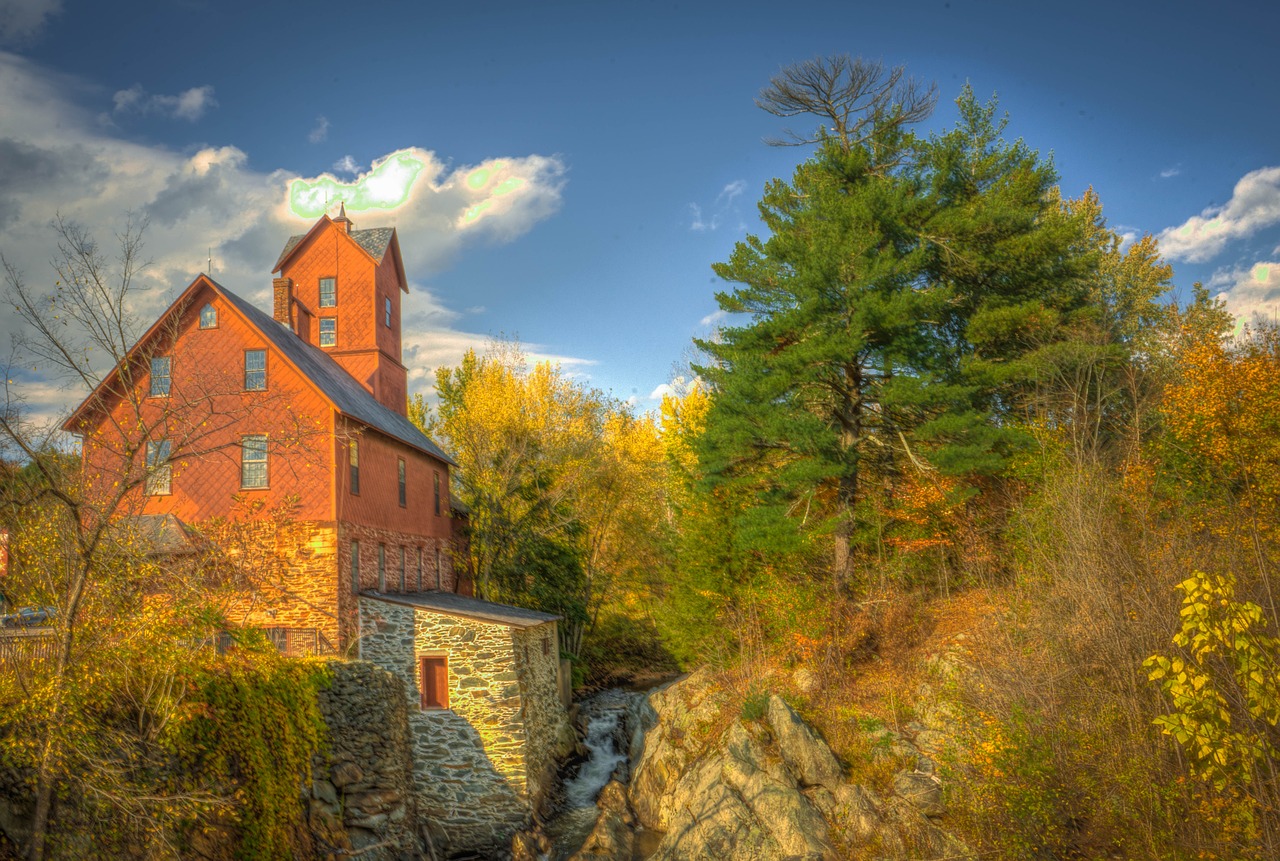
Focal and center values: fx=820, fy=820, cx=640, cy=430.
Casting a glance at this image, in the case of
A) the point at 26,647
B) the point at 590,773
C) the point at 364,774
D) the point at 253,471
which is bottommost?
the point at 590,773

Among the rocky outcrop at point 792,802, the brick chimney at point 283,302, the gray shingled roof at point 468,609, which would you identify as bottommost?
the rocky outcrop at point 792,802

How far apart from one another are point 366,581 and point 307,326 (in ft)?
37.2

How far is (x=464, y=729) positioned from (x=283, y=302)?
16454 mm

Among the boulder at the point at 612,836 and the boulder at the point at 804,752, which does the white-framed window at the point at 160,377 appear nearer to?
the boulder at the point at 612,836

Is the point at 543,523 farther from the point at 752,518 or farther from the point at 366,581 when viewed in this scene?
the point at 752,518

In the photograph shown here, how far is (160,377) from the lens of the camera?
21.7 meters

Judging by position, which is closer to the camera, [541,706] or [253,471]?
[253,471]

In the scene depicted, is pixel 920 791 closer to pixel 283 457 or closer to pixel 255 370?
pixel 283 457

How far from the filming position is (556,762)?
22.9 meters

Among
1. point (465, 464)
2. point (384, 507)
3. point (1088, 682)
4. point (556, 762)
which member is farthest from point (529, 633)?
point (1088, 682)

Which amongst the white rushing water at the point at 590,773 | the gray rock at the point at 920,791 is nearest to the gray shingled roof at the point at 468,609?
the white rushing water at the point at 590,773

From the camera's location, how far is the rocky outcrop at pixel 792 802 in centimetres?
1340

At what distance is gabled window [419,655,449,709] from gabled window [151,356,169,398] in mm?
10043

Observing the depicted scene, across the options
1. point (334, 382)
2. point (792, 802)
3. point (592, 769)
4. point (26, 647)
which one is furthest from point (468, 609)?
point (26, 647)
